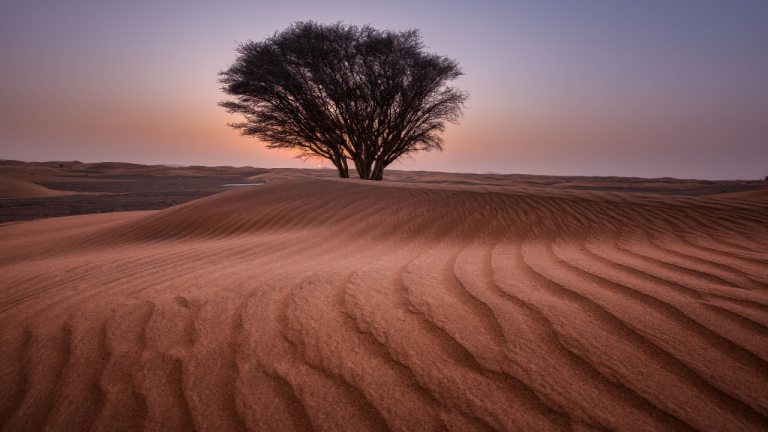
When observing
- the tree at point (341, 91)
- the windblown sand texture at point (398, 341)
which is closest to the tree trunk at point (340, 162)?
the tree at point (341, 91)

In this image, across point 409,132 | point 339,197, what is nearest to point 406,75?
point 409,132

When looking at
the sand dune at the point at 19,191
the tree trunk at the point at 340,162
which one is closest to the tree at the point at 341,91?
the tree trunk at the point at 340,162

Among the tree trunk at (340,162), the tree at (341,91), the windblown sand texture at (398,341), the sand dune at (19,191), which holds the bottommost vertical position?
→ the sand dune at (19,191)

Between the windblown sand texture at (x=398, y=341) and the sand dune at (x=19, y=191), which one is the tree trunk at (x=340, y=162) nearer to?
the windblown sand texture at (x=398, y=341)

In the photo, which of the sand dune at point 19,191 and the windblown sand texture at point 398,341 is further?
the sand dune at point 19,191

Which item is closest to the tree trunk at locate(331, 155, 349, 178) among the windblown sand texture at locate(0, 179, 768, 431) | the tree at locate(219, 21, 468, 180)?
the tree at locate(219, 21, 468, 180)

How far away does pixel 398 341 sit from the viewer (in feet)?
4.85

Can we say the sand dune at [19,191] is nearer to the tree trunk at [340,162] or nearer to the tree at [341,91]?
the tree at [341,91]

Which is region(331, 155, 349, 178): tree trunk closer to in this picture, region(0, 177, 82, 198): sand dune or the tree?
the tree

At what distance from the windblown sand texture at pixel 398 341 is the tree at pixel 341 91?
11.3 meters

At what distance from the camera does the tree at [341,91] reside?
13.0m

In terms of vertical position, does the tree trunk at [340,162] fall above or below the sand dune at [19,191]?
above

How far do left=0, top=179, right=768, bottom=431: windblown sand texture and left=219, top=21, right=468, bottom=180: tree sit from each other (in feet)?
37.2

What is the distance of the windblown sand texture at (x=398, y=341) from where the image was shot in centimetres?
112
